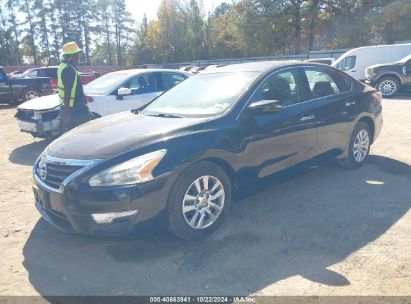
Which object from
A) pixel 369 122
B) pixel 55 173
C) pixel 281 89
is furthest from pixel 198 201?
pixel 369 122

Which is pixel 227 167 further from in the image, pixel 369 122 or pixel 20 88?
pixel 20 88

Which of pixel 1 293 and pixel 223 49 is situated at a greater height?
pixel 223 49

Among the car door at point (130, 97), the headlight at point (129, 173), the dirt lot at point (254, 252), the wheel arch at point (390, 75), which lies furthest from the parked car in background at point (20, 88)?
the headlight at point (129, 173)

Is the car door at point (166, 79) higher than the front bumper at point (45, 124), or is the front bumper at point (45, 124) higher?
the car door at point (166, 79)

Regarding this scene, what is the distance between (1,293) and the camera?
2984 millimetres

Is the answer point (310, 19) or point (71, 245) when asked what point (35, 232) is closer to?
point (71, 245)

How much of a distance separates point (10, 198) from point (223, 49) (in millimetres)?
51917

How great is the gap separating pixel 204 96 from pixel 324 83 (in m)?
1.77

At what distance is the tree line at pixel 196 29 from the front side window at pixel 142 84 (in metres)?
34.4

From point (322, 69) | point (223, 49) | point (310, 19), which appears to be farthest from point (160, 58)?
point (322, 69)

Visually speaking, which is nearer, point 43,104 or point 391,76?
Answer: point 43,104

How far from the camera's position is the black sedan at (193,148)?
3.26 m

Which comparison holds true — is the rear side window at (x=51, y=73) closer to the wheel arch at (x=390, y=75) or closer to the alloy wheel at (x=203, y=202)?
the wheel arch at (x=390, y=75)

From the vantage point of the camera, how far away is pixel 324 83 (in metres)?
5.12
